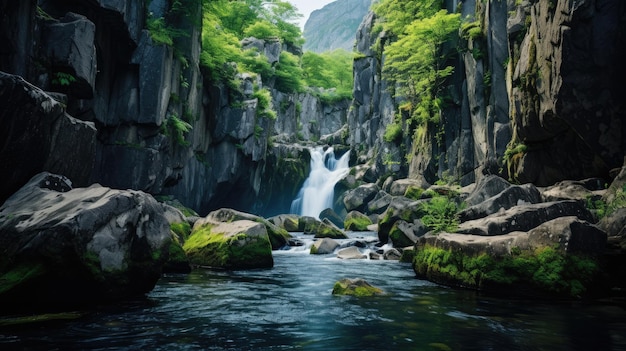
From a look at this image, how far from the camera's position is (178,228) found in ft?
50.6

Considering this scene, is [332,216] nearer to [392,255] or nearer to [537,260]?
[392,255]

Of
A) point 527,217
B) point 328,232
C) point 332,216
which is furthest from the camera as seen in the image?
point 332,216

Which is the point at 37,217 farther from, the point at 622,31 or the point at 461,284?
the point at 622,31

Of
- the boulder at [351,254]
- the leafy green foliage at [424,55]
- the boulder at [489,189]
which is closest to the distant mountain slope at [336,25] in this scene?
the leafy green foliage at [424,55]

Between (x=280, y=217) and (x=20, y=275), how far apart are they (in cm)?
2326

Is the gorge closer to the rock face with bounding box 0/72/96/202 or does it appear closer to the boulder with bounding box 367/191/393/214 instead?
the rock face with bounding box 0/72/96/202

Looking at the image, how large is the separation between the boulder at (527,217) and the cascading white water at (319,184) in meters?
30.8

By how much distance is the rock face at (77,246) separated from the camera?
6375mm

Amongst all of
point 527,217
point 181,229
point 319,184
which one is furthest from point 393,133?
point 527,217

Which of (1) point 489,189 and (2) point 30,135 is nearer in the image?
(2) point 30,135

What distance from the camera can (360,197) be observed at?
121 ft

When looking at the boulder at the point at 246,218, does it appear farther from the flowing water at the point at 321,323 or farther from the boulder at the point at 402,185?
the boulder at the point at 402,185

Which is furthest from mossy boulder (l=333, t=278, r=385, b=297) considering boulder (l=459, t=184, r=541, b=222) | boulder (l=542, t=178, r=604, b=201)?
boulder (l=542, t=178, r=604, b=201)

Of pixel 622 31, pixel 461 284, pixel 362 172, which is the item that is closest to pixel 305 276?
pixel 461 284
